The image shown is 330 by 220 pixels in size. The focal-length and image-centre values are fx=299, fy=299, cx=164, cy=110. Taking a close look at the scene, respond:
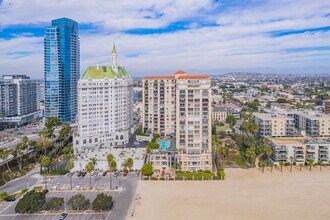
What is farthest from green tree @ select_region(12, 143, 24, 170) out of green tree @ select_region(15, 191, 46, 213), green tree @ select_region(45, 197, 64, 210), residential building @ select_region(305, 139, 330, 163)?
residential building @ select_region(305, 139, 330, 163)

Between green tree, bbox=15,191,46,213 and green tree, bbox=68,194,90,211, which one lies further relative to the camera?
green tree, bbox=68,194,90,211

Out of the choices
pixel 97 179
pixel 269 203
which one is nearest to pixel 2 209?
pixel 97 179

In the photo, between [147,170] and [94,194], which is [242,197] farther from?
[94,194]

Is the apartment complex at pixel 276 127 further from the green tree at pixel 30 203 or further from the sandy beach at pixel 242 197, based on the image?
the green tree at pixel 30 203

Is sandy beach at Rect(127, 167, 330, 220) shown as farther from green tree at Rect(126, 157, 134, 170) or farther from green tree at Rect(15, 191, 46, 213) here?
green tree at Rect(15, 191, 46, 213)

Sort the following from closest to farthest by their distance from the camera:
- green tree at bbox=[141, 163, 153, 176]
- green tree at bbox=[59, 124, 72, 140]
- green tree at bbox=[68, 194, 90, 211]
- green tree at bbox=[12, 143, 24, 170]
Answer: green tree at bbox=[68, 194, 90, 211] < green tree at bbox=[141, 163, 153, 176] < green tree at bbox=[12, 143, 24, 170] < green tree at bbox=[59, 124, 72, 140]

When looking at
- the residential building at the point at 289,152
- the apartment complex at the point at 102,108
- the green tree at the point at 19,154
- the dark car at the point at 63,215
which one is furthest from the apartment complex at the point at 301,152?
the green tree at the point at 19,154
